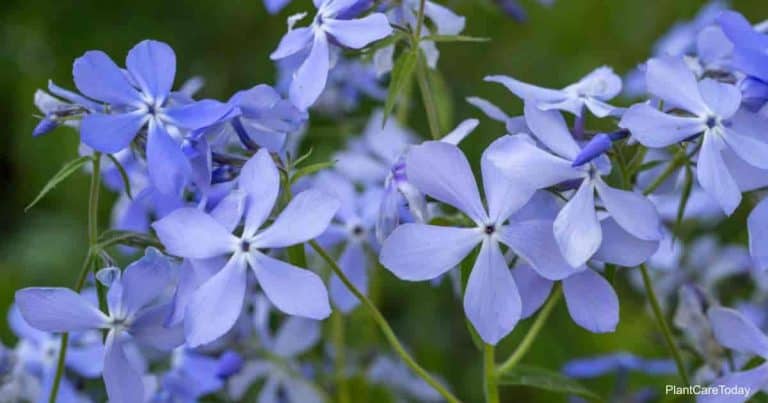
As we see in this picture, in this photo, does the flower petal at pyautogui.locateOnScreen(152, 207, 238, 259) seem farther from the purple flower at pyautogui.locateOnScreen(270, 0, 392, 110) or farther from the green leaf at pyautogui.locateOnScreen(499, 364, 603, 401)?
the green leaf at pyautogui.locateOnScreen(499, 364, 603, 401)

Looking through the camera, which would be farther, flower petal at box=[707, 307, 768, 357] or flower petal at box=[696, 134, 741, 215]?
flower petal at box=[707, 307, 768, 357]

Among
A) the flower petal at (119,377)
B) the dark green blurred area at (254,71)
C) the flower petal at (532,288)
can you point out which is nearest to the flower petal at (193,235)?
the flower petal at (119,377)

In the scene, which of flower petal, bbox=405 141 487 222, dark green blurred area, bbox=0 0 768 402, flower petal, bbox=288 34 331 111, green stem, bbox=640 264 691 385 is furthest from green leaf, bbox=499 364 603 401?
dark green blurred area, bbox=0 0 768 402

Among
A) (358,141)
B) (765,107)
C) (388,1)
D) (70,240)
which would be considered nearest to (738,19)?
(765,107)

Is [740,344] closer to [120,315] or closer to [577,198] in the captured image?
[577,198]

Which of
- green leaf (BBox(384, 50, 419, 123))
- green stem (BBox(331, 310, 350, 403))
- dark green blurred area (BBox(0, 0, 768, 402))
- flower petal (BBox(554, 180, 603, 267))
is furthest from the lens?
dark green blurred area (BBox(0, 0, 768, 402))

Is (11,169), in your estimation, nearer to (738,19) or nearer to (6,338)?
(6,338)

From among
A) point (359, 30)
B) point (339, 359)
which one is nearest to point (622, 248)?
point (359, 30)
